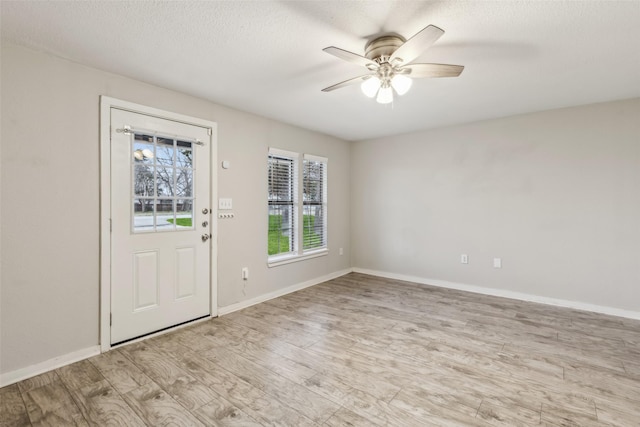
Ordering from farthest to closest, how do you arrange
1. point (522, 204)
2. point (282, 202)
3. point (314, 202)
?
point (314, 202) < point (282, 202) < point (522, 204)

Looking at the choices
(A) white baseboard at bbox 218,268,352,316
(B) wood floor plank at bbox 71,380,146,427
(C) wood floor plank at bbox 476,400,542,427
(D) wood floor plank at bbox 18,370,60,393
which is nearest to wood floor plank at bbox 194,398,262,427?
(B) wood floor plank at bbox 71,380,146,427

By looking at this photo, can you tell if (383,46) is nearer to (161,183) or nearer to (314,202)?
(161,183)

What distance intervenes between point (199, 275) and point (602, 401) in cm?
338

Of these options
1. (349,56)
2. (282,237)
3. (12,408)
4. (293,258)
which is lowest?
(12,408)

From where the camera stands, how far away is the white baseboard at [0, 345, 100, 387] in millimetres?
2102

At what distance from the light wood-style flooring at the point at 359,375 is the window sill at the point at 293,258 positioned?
0.83 m

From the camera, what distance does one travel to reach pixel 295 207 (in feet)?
14.7

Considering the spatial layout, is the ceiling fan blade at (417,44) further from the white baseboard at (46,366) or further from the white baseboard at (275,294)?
the white baseboard at (46,366)

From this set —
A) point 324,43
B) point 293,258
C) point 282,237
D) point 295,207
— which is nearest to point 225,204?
point 282,237

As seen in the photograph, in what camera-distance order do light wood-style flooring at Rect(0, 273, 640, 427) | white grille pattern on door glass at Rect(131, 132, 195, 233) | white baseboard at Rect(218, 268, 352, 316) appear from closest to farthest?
light wood-style flooring at Rect(0, 273, 640, 427) < white grille pattern on door glass at Rect(131, 132, 195, 233) < white baseboard at Rect(218, 268, 352, 316)

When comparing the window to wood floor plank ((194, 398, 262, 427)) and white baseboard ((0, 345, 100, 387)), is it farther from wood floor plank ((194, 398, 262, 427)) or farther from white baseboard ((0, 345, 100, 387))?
wood floor plank ((194, 398, 262, 427))

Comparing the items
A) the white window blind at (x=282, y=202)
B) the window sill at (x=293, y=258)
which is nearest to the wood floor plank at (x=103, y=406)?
the window sill at (x=293, y=258)

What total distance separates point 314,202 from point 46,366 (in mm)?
3480

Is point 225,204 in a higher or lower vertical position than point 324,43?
lower
